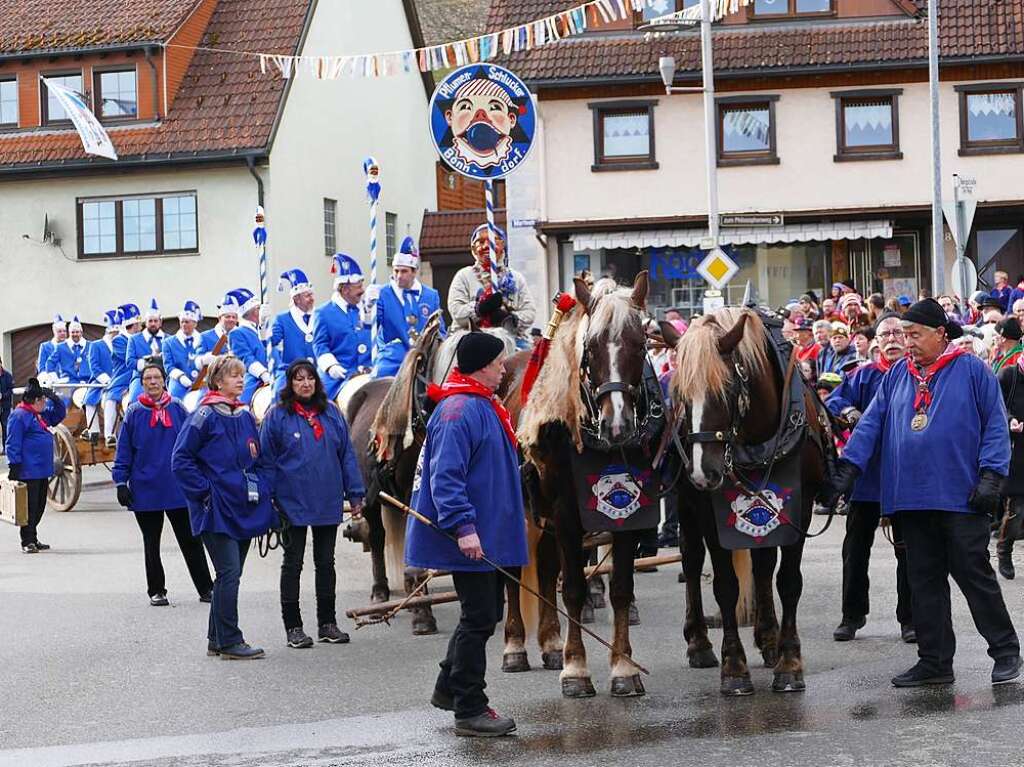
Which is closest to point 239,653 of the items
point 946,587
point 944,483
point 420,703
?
point 420,703

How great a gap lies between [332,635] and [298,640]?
25 centimetres

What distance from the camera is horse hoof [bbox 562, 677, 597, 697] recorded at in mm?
8641

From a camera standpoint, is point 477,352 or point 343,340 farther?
point 343,340

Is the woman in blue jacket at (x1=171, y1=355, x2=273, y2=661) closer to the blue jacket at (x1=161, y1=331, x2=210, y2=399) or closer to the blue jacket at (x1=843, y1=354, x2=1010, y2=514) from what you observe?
the blue jacket at (x1=843, y1=354, x2=1010, y2=514)

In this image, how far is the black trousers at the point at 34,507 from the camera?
56.9 feet

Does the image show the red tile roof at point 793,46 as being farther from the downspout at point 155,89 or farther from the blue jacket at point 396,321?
the blue jacket at point 396,321

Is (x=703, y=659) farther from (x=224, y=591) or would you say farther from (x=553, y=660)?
(x=224, y=591)

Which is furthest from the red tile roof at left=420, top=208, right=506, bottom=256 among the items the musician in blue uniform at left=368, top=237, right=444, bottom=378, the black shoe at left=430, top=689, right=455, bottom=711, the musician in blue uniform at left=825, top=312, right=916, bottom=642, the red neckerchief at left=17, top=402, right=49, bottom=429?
the black shoe at left=430, top=689, right=455, bottom=711

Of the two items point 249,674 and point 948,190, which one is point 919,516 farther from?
point 948,190

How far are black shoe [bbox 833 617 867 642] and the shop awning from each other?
77.9 feet

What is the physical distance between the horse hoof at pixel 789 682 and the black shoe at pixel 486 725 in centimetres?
151

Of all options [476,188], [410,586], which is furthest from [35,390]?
[476,188]

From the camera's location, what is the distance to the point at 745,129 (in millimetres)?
34375

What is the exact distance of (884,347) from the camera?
10.2 m
